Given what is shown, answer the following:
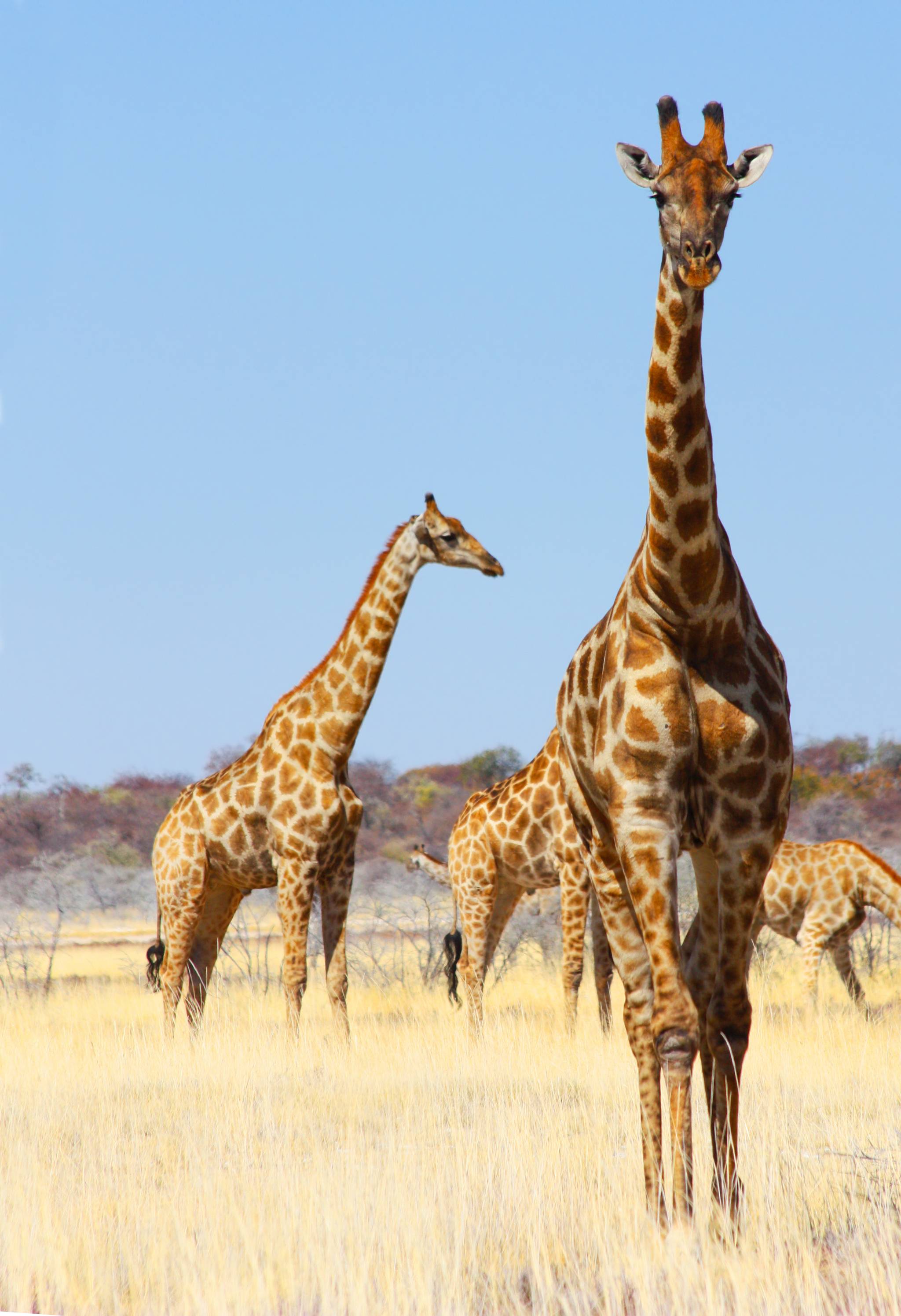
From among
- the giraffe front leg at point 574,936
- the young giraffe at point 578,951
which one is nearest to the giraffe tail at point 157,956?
the young giraffe at point 578,951

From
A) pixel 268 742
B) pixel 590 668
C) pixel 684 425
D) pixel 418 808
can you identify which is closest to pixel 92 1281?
pixel 590 668

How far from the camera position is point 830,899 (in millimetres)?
11594

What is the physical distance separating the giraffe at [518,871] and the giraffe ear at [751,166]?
6.56 metres

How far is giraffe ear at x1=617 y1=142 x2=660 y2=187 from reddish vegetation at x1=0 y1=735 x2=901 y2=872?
2474cm

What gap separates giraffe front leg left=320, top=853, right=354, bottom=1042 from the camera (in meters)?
8.87

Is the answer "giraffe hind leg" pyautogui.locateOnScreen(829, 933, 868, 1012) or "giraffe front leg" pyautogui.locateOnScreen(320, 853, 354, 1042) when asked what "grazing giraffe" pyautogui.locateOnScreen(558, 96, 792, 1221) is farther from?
"giraffe hind leg" pyautogui.locateOnScreen(829, 933, 868, 1012)

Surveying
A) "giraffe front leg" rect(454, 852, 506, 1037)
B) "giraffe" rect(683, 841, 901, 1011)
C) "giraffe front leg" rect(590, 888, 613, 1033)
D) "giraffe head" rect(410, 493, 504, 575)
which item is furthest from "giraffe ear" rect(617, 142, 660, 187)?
"giraffe" rect(683, 841, 901, 1011)

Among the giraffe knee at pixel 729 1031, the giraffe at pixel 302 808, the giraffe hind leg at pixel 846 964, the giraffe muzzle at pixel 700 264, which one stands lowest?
the giraffe hind leg at pixel 846 964

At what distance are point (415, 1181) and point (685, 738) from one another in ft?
6.34

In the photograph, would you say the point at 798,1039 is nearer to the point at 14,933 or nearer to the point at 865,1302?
the point at 865,1302

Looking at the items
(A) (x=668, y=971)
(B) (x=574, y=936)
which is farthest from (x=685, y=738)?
(B) (x=574, y=936)

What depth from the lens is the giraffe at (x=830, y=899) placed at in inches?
452

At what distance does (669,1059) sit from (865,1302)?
82 cm

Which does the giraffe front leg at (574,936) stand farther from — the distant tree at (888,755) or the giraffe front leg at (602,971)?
the distant tree at (888,755)
